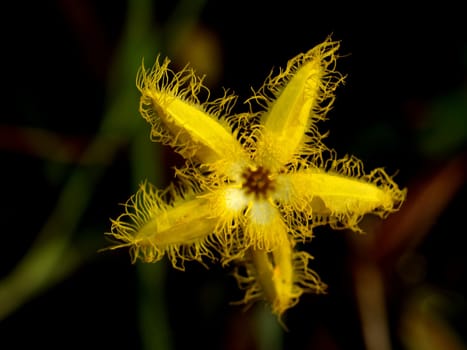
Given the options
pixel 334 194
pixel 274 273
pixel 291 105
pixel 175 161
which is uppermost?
pixel 175 161

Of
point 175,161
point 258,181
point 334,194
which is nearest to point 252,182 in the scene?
point 258,181

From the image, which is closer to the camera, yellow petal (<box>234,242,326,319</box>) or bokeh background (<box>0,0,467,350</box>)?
yellow petal (<box>234,242,326,319</box>)

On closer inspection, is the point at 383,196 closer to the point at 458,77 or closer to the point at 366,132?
the point at 366,132

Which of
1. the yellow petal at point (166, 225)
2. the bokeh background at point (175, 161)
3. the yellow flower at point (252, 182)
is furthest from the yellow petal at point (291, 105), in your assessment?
the bokeh background at point (175, 161)

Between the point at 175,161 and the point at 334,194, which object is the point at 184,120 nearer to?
the point at 334,194

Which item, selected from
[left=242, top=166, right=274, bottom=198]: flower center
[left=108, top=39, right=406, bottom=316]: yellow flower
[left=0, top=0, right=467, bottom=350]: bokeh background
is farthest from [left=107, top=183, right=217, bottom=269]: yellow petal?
[left=0, top=0, right=467, bottom=350]: bokeh background

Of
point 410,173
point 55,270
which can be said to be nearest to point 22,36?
point 55,270

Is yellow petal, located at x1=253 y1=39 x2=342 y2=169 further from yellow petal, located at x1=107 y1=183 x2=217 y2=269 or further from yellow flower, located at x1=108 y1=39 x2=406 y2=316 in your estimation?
yellow petal, located at x1=107 y1=183 x2=217 y2=269

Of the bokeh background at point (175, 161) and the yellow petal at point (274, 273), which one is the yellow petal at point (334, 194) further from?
the bokeh background at point (175, 161)
